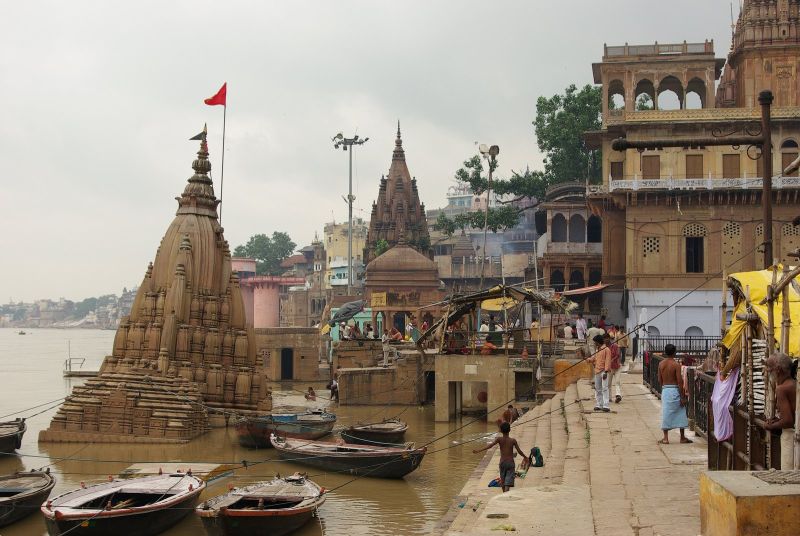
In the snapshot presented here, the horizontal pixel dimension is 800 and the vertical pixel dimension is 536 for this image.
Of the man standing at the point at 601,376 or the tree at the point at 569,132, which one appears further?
the tree at the point at 569,132

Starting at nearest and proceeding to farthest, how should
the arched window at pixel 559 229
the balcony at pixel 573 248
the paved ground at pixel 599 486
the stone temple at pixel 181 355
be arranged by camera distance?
1. the paved ground at pixel 599 486
2. the stone temple at pixel 181 355
3. the balcony at pixel 573 248
4. the arched window at pixel 559 229

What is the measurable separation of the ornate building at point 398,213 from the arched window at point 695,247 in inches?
1146

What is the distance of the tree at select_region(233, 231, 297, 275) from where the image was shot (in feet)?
384

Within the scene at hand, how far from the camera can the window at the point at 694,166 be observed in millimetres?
35500

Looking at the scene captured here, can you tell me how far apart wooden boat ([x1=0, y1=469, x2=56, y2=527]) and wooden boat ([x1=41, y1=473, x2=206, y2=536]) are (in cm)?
110

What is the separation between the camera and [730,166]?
35344mm

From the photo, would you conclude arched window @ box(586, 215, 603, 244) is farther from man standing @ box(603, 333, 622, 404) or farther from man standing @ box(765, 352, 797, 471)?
Answer: man standing @ box(765, 352, 797, 471)

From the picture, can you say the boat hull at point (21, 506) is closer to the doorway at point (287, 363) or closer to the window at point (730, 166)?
the window at point (730, 166)

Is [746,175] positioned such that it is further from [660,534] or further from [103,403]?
[660,534]

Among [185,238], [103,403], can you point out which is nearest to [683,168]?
[185,238]

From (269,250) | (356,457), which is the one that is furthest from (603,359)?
(269,250)

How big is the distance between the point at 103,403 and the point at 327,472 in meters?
7.71

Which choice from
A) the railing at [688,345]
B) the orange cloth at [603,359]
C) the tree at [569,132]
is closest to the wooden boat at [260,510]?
the orange cloth at [603,359]

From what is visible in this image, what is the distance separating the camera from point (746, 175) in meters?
35.0
